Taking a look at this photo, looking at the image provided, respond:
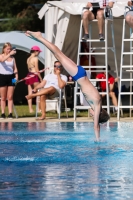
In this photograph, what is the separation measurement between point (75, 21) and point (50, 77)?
95.8 inches

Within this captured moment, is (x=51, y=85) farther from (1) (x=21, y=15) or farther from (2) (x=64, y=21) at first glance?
(1) (x=21, y=15)

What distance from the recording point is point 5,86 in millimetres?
15781

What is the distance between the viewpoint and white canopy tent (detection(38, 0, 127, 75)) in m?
16.3

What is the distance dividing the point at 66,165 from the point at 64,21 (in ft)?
34.8

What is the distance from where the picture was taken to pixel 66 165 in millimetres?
6961

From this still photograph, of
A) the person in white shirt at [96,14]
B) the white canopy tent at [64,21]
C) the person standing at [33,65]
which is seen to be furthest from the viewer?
the person standing at [33,65]

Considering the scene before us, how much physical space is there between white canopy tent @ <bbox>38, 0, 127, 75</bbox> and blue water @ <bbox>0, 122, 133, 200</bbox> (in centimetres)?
535

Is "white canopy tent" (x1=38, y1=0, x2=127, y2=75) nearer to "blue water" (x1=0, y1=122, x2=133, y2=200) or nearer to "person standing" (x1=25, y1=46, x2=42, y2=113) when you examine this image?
"person standing" (x1=25, y1=46, x2=42, y2=113)

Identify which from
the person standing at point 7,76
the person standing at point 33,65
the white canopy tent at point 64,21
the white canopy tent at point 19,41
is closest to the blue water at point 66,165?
the person standing at point 7,76

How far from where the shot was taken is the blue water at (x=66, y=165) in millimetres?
5387

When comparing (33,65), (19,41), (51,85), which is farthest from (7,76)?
(19,41)

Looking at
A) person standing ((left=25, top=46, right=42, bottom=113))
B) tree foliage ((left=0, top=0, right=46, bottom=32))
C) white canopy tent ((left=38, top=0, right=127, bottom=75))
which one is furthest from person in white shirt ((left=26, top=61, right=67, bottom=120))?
tree foliage ((left=0, top=0, right=46, bottom=32))

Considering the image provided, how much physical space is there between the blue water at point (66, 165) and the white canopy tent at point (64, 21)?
17.6 feet

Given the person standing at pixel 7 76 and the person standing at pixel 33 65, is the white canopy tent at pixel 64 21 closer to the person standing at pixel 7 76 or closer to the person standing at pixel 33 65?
the person standing at pixel 33 65
